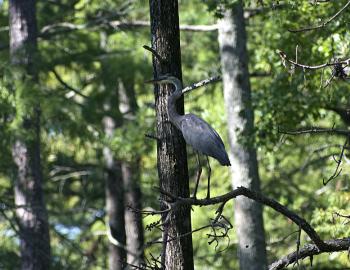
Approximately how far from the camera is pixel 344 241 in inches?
318

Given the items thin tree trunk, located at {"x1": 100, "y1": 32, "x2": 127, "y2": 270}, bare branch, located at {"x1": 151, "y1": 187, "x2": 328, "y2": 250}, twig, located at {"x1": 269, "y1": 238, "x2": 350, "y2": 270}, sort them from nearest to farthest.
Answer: bare branch, located at {"x1": 151, "y1": 187, "x2": 328, "y2": 250}, twig, located at {"x1": 269, "y1": 238, "x2": 350, "y2": 270}, thin tree trunk, located at {"x1": 100, "y1": 32, "x2": 127, "y2": 270}

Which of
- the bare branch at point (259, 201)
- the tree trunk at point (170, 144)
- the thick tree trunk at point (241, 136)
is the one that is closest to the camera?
the bare branch at point (259, 201)

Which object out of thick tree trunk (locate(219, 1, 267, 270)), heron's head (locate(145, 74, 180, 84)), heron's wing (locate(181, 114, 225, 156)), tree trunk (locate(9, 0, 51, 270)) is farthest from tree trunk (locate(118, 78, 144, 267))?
heron's head (locate(145, 74, 180, 84))

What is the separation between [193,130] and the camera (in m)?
8.68

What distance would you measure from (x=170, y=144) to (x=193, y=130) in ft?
0.91

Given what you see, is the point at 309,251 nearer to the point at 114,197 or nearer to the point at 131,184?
the point at 131,184

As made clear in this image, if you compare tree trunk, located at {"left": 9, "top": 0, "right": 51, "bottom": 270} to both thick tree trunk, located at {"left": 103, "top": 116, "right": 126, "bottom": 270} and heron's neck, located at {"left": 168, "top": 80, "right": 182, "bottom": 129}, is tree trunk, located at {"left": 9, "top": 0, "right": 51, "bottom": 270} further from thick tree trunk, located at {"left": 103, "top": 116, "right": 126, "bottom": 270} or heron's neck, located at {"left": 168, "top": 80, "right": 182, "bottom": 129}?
heron's neck, located at {"left": 168, "top": 80, "right": 182, "bottom": 129}

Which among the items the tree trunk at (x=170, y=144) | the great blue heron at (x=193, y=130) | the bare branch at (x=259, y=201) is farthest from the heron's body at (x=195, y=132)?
the bare branch at (x=259, y=201)

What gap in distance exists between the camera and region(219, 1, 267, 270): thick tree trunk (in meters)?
13.9

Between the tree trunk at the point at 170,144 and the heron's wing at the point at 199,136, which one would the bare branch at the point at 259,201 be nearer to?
the tree trunk at the point at 170,144

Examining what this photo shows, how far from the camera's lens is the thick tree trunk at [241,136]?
45.5ft

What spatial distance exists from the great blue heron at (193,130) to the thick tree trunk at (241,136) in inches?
176

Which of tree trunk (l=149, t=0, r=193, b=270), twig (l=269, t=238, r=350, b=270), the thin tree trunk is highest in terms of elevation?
the thin tree trunk

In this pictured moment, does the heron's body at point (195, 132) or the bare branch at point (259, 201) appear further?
the heron's body at point (195, 132)
